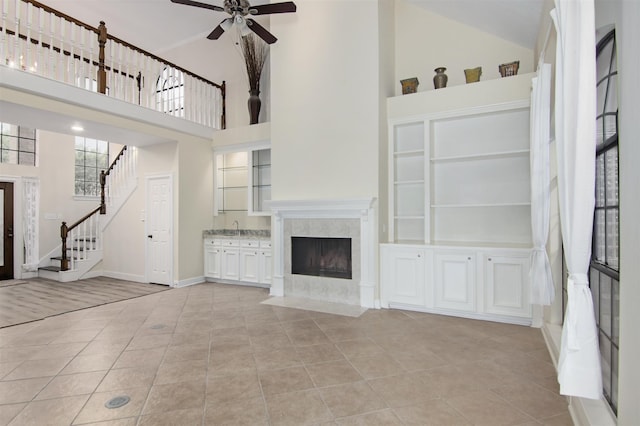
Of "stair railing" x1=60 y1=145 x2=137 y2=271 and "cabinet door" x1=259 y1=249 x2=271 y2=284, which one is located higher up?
"stair railing" x1=60 y1=145 x2=137 y2=271

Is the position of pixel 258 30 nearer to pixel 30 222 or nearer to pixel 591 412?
pixel 591 412

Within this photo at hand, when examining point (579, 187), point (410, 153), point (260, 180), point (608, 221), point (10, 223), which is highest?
point (410, 153)

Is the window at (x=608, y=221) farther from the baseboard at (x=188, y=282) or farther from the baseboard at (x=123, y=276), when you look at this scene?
the baseboard at (x=123, y=276)

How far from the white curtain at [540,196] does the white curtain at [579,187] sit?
5.23 ft

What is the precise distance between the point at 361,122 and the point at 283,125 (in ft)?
4.52

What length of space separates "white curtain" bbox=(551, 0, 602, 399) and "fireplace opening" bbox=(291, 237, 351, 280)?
3.33m

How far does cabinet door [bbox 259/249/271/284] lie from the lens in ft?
19.8

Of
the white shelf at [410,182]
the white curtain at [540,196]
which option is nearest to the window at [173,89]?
the white shelf at [410,182]

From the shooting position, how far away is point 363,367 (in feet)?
9.34

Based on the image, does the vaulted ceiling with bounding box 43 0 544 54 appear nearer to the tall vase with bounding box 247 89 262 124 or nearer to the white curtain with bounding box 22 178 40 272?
the tall vase with bounding box 247 89 262 124

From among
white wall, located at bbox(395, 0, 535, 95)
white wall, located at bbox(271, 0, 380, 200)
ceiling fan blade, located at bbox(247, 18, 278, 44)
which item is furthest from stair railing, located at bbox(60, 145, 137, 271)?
white wall, located at bbox(395, 0, 535, 95)

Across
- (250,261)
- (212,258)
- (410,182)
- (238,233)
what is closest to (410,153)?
(410,182)

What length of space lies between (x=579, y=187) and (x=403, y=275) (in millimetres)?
3098

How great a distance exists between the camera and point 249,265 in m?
6.21
